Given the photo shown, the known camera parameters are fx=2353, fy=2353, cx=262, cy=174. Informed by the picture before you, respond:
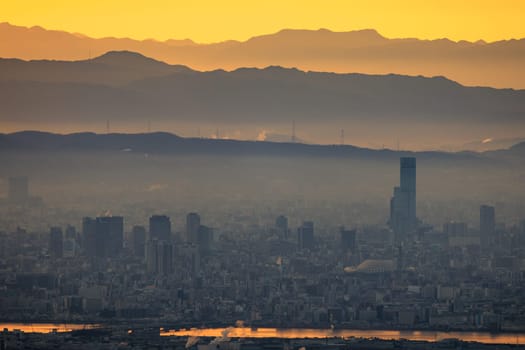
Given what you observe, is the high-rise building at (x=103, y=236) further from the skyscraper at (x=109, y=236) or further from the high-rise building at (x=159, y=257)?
the high-rise building at (x=159, y=257)

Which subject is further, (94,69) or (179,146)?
(94,69)

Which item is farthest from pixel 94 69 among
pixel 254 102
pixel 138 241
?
pixel 138 241

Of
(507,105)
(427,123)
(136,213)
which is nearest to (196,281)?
(136,213)

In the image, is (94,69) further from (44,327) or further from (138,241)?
(44,327)

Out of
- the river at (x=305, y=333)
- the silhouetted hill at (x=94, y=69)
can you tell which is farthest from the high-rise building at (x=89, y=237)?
the silhouetted hill at (x=94, y=69)

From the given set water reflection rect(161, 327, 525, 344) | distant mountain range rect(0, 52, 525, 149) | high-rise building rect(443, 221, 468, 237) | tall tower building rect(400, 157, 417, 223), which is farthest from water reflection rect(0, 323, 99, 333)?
distant mountain range rect(0, 52, 525, 149)

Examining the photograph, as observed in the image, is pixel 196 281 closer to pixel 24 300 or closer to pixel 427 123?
pixel 24 300

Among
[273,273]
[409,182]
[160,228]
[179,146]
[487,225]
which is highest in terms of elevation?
[179,146]
